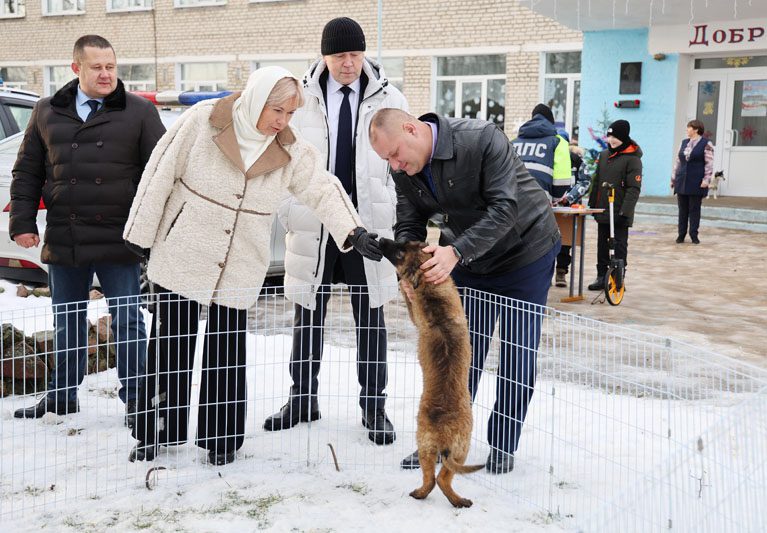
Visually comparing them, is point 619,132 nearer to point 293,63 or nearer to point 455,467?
point 455,467

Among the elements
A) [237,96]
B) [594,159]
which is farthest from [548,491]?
[594,159]

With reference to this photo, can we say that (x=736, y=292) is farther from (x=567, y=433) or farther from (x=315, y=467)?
(x=315, y=467)

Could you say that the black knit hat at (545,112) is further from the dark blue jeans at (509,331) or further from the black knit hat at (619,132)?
the dark blue jeans at (509,331)

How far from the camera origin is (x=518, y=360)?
3164 mm

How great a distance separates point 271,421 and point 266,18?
17350 millimetres


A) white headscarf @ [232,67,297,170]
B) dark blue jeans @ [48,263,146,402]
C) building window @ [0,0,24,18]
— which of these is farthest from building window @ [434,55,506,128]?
white headscarf @ [232,67,297,170]

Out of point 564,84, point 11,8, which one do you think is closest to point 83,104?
point 564,84

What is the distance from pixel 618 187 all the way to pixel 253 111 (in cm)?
550

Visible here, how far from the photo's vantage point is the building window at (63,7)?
2219 centimetres

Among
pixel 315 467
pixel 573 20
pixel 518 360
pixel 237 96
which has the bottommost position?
pixel 315 467

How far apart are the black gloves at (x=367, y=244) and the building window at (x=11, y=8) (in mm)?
23324

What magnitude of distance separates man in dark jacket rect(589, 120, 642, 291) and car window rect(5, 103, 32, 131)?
5.51 meters

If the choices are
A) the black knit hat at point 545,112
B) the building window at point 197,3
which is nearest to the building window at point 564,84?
the building window at point 197,3

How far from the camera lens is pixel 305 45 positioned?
19.2 meters
